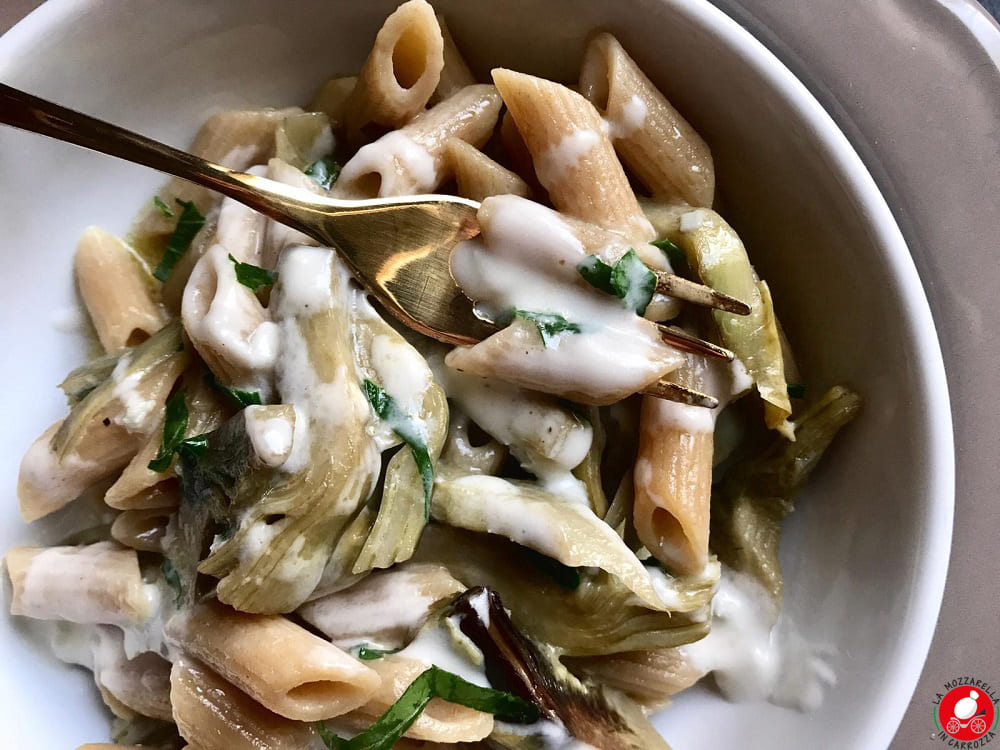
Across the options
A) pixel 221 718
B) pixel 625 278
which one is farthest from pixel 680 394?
pixel 221 718

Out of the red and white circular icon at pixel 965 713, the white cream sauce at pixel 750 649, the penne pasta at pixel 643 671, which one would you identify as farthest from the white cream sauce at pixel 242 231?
the red and white circular icon at pixel 965 713

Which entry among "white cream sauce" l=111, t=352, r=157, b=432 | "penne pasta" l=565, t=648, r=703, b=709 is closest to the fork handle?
"white cream sauce" l=111, t=352, r=157, b=432

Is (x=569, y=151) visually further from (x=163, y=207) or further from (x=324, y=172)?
(x=163, y=207)

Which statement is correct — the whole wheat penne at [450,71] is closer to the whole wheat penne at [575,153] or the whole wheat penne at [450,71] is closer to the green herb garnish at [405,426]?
the whole wheat penne at [575,153]

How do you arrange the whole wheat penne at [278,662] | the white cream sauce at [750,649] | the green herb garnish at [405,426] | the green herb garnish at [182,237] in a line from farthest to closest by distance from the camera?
the green herb garnish at [182,237] < the white cream sauce at [750,649] < the green herb garnish at [405,426] < the whole wheat penne at [278,662]

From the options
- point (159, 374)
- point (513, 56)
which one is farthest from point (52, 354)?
point (513, 56)

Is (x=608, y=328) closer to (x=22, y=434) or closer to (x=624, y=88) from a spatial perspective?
(x=624, y=88)
